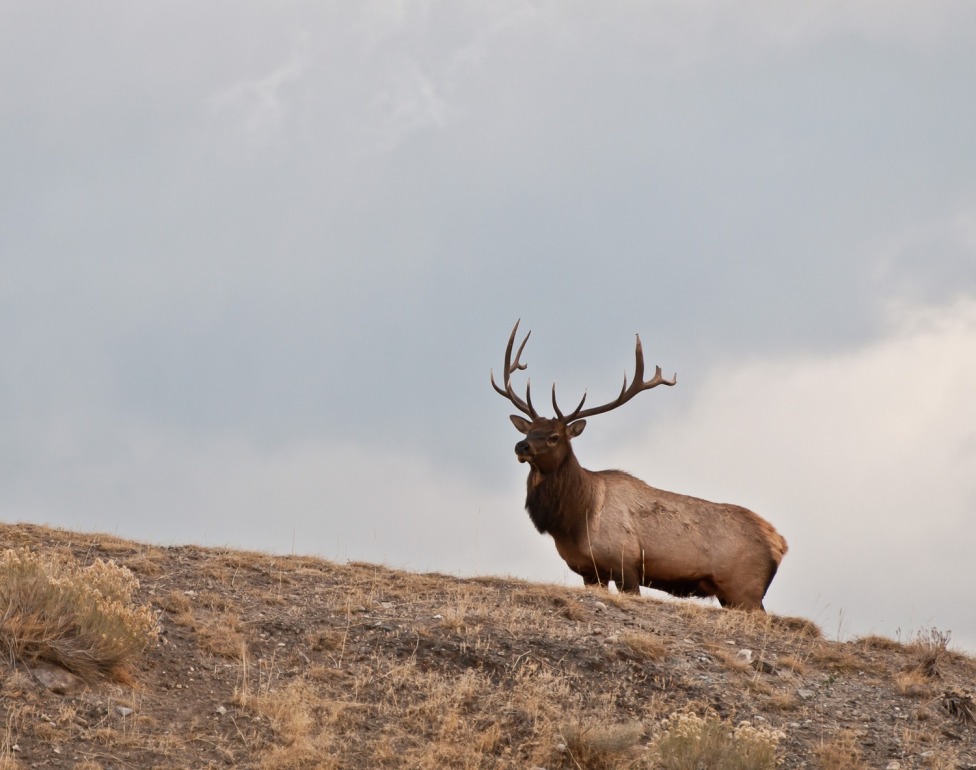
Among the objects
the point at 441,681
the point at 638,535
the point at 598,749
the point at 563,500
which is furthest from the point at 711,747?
the point at 563,500

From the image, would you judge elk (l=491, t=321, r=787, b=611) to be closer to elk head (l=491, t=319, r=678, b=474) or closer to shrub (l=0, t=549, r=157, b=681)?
elk head (l=491, t=319, r=678, b=474)

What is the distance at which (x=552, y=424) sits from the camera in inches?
588

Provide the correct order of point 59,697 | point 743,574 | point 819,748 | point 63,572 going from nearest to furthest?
point 59,697 → point 819,748 → point 63,572 → point 743,574

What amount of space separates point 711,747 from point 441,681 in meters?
Result: 2.23

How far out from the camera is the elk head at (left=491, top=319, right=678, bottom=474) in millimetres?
14680

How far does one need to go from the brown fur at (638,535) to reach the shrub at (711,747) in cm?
554

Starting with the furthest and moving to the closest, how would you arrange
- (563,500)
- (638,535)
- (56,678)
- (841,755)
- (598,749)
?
(563,500) < (638,535) < (841,755) < (56,678) < (598,749)

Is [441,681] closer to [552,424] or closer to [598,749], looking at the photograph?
[598,749]

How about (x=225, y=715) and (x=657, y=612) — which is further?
(x=657, y=612)

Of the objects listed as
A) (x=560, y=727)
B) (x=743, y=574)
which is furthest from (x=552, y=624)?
(x=743, y=574)

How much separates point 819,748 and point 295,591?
496 centimetres

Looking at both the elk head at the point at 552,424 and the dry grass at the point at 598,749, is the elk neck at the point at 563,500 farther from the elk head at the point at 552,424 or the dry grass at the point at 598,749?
the dry grass at the point at 598,749

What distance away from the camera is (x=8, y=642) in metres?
8.90

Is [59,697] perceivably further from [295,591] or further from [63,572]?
[295,591]
